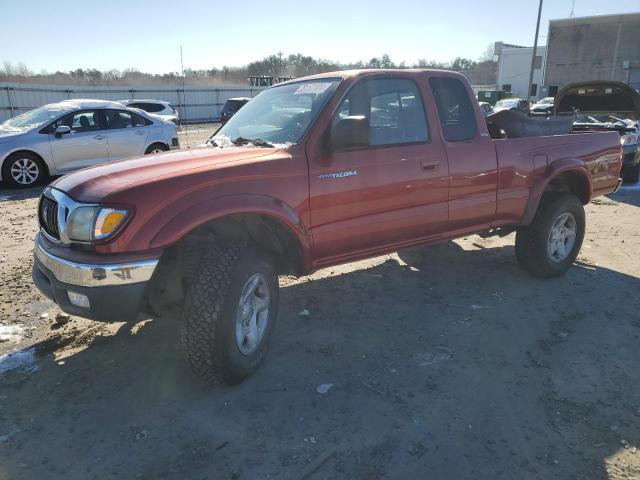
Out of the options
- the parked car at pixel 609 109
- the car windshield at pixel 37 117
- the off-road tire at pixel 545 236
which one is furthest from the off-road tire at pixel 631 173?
the car windshield at pixel 37 117

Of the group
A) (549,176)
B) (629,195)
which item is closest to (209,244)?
(549,176)

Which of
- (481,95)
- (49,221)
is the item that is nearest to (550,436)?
(49,221)

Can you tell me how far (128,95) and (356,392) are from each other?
3268 centimetres

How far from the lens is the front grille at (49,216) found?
10.4 feet

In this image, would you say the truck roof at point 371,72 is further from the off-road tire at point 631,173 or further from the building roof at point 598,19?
the building roof at point 598,19

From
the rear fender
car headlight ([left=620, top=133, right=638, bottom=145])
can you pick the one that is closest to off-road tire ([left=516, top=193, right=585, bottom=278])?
the rear fender

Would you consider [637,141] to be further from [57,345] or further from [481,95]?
[481,95]

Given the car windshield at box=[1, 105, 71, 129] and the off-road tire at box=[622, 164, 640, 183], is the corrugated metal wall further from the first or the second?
the off-road tire at box=[622, 164, 640, 183]

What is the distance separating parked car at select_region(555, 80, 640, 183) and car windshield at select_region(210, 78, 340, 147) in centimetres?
687

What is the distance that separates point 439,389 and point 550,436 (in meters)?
0.69

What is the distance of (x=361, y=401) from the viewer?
3150 mm

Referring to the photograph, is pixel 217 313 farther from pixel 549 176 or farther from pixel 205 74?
pixel 205 74

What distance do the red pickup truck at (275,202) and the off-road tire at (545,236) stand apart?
2 centimetres

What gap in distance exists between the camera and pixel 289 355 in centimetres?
373
